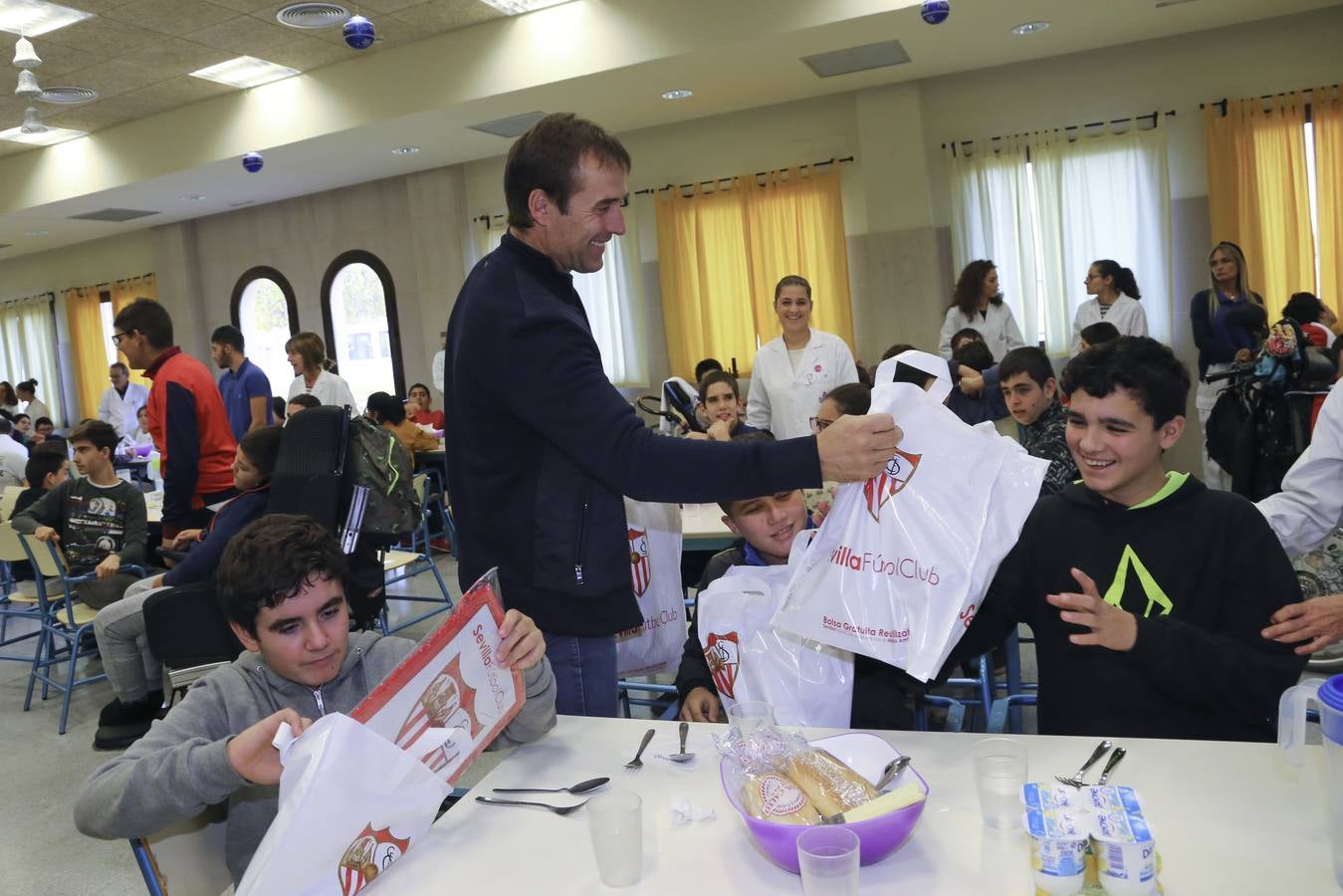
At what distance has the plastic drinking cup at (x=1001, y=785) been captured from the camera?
1.22 metres

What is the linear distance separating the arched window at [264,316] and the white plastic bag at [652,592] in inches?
366

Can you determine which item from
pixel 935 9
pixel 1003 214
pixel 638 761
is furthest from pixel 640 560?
pixel 1003 214

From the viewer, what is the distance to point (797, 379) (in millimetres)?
4836

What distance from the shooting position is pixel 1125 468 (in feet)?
5.75

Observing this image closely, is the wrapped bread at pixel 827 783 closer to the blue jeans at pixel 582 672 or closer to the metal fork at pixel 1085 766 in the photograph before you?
the metal fork at pixel 1085 766

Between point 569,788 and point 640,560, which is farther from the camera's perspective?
point 640,560

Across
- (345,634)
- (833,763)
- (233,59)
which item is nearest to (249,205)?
(233,59)

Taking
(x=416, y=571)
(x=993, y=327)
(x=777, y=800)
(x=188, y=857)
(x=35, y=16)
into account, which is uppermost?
(x=35, y=16)

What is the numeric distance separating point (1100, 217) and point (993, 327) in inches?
54.6

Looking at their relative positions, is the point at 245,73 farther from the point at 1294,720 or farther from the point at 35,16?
the point at 1294,720

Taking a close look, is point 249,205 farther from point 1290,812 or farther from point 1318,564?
point 1290,812

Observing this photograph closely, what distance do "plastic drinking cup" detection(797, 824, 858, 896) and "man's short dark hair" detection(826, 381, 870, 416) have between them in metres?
1.73

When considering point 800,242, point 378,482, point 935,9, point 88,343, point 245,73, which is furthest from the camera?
point 88,343

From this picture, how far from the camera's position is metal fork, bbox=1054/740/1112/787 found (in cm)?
124
